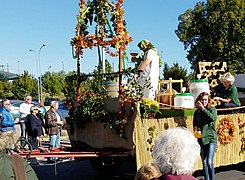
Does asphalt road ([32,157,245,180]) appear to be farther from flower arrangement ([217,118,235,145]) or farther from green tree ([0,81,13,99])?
green tree ([0,81,13,99])

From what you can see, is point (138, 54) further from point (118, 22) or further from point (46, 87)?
point (46, 87)

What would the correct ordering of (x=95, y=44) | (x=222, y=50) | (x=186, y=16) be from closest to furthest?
(x=95, y=44) < (x=222, y=50) < (x=186, y=16)

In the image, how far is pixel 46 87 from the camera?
58.8 metres

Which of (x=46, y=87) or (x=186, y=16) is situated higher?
(x=186, y=16)

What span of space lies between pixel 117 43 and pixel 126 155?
1840 millimetres

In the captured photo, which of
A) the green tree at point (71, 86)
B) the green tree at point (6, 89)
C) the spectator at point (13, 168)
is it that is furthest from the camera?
the green tree at point (6, 89)

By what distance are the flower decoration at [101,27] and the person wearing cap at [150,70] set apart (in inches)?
22.0

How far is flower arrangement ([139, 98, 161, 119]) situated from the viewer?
665 centimetres

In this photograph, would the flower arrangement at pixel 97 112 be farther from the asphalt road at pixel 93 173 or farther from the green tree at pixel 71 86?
the asphalt road at pixel 93 173

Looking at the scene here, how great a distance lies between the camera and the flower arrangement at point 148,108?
21.8 feet

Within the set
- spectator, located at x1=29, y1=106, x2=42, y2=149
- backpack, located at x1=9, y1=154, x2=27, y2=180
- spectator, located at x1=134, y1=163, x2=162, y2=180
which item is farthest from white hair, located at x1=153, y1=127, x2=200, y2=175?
spectator, located at x1=29, y1=106, x2=42, y2=149

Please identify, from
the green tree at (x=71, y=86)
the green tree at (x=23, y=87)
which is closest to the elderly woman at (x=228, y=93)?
the green tree at (x=71, y=86)

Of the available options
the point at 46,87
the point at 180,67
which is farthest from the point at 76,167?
the point at 46,87

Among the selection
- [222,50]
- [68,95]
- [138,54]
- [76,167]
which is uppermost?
[222,50]
